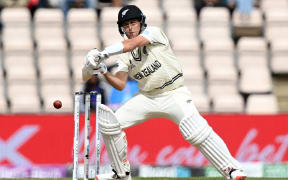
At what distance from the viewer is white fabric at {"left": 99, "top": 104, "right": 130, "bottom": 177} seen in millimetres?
6371

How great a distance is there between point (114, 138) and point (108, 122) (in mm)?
158

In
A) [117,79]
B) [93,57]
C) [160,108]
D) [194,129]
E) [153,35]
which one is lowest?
[194,129]

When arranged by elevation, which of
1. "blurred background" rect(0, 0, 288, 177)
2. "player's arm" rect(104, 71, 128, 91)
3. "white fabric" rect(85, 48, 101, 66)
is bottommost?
"blurred background" rect(0, 0, 288, 177)

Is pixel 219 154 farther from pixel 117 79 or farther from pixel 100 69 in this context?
pixel 100 69

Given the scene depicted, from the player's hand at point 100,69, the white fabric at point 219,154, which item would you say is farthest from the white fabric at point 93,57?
the white fabric at point 219,154

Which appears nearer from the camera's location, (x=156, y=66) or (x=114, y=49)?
(x=114, y=49)

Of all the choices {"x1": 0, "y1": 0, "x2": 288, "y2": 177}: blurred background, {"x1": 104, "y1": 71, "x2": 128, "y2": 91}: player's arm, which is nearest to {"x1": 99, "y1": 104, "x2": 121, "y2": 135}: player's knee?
{"x1": 104, "y1": 71, "x2": 128, "y2": 91}: player's arm

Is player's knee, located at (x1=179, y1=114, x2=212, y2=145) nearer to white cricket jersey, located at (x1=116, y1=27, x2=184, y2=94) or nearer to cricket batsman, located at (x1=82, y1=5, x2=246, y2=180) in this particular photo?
cricket batsman, located at (x1=82, y1=5, x2=246, y2=180)

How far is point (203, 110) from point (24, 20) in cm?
308

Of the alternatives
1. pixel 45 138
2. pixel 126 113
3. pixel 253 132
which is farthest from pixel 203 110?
pixel 126 113

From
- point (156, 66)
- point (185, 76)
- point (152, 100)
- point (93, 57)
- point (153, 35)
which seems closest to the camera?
point (93, 57)

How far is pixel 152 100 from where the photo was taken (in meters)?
6.44

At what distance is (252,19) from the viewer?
1215cm

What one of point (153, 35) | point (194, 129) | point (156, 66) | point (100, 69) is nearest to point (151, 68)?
point (156, 66)
